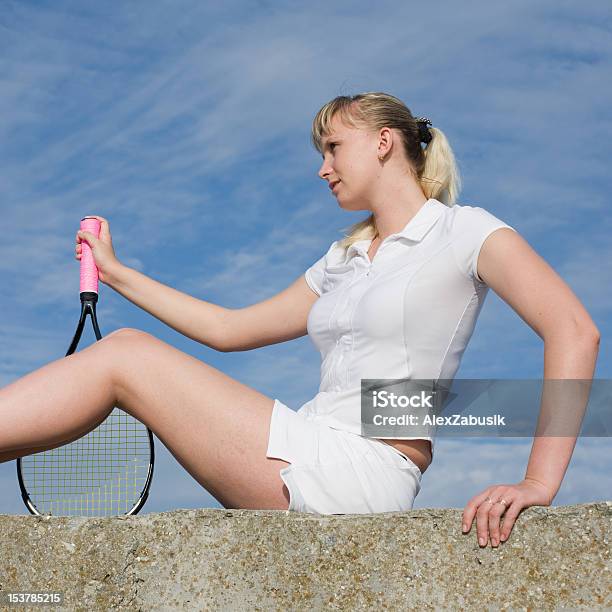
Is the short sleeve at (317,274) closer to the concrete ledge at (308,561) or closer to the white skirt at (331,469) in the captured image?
the white skirt at (331,469)

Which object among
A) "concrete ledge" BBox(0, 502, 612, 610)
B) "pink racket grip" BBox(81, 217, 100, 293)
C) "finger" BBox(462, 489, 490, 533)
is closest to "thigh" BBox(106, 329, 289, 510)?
"concrete ledge" BBox(0, 502, 612, 610)

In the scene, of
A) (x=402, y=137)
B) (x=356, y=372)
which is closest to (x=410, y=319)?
(x=356, y=372)

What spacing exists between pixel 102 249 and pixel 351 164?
3.57 feet

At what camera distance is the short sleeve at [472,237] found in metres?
2.77

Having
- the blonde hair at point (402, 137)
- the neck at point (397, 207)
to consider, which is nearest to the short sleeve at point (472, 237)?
the neck at point (397, 207)

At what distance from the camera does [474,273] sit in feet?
9.14

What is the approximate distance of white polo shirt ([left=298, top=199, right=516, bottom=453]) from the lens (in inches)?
110

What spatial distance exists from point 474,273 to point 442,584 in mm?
890

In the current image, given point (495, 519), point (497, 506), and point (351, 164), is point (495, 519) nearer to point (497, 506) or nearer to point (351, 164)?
point (497, 506)

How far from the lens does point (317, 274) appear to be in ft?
11.3

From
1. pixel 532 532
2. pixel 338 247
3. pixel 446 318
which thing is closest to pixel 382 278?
pixel 446 318

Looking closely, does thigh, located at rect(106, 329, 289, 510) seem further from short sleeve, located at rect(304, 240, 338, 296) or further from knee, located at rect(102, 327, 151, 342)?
short sleeve, located at rect(304, 240, 338, 296)

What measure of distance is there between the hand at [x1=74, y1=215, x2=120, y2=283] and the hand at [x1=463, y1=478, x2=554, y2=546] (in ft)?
5.96

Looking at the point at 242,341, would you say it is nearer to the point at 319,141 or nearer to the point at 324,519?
the point at 319,141
